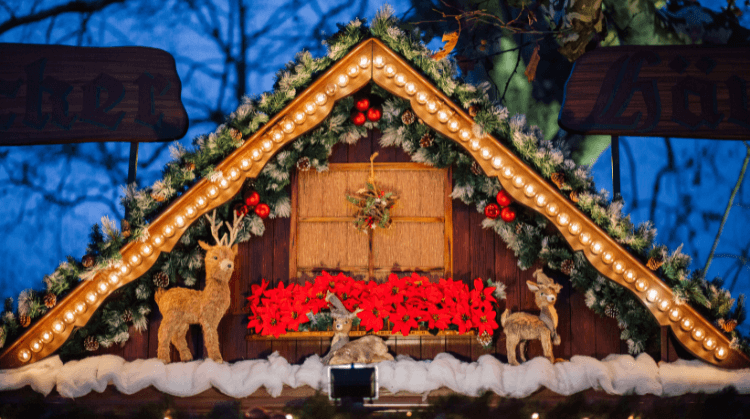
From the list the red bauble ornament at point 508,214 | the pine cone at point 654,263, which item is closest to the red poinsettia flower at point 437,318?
the red bauble ornament at point 508,214

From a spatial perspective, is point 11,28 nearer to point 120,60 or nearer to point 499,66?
point 120,60

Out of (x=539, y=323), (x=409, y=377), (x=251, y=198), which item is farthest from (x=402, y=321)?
(x=251, y=198)

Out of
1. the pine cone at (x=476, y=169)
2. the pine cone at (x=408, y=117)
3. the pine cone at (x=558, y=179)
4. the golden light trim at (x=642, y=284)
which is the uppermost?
the pine cone at (x=408, y=117)

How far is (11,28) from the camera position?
741 centimetres

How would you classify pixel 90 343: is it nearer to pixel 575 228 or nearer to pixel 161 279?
pixel 161 279

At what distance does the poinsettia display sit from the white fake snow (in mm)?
305

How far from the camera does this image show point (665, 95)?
3381mm

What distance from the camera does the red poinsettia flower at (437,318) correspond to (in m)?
3.49

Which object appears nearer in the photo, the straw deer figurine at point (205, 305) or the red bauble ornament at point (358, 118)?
the straw deer figurine at point (205, 305)

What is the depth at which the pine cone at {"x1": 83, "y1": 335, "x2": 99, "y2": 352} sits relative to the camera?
11.6 feet

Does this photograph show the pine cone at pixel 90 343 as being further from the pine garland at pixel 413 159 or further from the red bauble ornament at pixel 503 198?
the red bauble ornament at pixel 503 198

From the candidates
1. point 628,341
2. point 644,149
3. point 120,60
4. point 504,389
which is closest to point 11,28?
point 120,60

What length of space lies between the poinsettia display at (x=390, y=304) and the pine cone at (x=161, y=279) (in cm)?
64

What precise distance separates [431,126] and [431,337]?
158 centimetres
